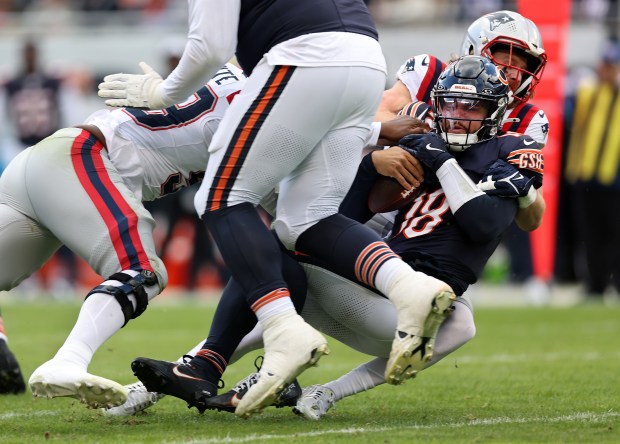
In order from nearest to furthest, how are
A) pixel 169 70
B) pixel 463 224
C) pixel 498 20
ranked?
pixel 463 224, pixel 498 20, pixel 169 70

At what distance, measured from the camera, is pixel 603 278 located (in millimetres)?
11141

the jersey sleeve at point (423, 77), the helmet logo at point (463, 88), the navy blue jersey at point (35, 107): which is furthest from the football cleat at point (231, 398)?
the navy blue jersey at point (35, 107)

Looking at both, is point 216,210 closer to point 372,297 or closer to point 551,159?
point 372,297

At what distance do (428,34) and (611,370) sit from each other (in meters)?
8.15

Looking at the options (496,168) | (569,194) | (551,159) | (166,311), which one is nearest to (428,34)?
(569,194)

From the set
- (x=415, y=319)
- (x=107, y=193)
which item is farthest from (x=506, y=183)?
(x=107, y=193)

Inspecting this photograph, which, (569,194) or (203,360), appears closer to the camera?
(203,360)

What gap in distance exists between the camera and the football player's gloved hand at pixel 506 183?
4023 mm

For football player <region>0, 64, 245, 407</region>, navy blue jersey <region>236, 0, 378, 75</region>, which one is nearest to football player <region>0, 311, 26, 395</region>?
football player <region>0, 64, 245, 407</region>

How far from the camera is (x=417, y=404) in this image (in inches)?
184

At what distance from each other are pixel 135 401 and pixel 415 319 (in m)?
1.22

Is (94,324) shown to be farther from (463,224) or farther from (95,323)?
(463,224)

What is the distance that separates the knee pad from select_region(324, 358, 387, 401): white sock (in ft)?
2.62

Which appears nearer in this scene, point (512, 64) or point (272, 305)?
point (272, 305)
